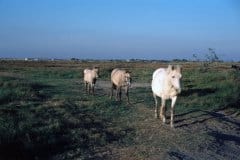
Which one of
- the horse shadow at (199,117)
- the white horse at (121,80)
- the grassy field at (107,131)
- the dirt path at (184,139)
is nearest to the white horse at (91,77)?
the white horse at (121,80)

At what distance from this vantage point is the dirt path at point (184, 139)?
45.3 ft

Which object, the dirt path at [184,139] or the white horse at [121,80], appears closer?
the dirt path at [184,139]

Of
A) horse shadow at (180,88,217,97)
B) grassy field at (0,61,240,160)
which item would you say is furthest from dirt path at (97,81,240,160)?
horse shadow at (180,88,217,97)

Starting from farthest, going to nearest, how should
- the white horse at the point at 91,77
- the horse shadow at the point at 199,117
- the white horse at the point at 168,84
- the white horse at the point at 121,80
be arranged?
1. the white horse at the point at 91,77
2. the white horse at the point at 121,80
3. the horse shadow at the point at 199,117
4. the white horse at the point at 168,84

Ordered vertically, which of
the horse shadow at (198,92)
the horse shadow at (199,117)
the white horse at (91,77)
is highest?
the white horse at (91,77)

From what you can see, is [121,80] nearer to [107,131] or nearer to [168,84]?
[168,84]

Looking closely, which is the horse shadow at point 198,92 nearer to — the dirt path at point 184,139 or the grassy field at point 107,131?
the grassy field at point 107,131

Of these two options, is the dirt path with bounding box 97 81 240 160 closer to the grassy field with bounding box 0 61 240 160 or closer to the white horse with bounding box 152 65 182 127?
the grassy field with bounding box 0 61 240 160

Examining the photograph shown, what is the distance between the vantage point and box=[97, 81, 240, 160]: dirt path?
13.8 metres

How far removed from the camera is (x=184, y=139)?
15664 millimetres

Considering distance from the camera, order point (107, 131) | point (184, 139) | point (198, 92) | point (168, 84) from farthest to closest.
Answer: point (198, 92) < point (168, 84) < point (107, 131) < point (184, 139)

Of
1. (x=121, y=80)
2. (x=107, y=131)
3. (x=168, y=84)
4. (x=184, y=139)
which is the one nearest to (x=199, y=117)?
(x=168, y=84)

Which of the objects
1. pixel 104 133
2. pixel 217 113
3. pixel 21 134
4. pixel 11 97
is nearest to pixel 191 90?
pixel 217 113

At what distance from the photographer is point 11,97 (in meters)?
21.7
